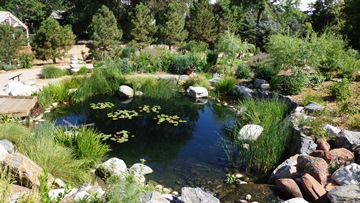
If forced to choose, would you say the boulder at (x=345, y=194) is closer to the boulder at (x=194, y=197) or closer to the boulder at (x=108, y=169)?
the boulder at (x=194, y=197)

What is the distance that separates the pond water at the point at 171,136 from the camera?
212 inches

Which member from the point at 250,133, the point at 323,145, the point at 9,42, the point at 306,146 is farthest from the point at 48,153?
the point at 9,42

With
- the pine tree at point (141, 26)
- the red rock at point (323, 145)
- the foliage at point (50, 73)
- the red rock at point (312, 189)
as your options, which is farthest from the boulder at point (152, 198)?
the pine tree at point (141, 26)

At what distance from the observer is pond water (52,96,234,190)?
5.38 m

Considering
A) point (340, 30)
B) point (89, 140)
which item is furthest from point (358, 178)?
point (340, 30)

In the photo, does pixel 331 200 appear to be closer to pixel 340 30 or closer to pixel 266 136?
pixel 266 136

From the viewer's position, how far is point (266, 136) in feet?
17.8

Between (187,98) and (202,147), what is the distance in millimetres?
4233

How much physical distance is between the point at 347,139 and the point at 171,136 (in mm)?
3719

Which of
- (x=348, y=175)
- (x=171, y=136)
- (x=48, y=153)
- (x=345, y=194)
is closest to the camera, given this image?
(x=345, y=194)

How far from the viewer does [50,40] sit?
1425cm

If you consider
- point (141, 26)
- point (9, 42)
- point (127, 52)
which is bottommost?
point (127, 52)

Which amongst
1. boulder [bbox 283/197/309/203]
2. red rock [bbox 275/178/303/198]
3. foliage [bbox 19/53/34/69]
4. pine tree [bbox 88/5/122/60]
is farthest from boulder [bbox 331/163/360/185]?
foliage [bbox 19/53/34/69]

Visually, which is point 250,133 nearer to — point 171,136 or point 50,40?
point 171,136
